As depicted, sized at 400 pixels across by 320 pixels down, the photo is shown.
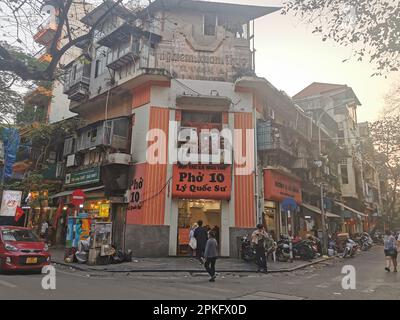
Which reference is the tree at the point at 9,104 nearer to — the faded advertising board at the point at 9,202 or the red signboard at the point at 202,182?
the faded advertising board at the point at 9,202

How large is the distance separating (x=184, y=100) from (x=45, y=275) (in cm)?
1140

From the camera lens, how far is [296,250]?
18.0 m

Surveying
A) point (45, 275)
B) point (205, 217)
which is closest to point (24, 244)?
point (45, 275)

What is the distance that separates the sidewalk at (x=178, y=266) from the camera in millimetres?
13290

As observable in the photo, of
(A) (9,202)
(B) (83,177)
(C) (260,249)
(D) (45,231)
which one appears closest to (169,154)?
(B) (83,177)

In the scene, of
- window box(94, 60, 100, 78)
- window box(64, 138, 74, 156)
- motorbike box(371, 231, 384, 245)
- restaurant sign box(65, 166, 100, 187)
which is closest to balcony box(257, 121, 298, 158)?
restaurant sign box(65, 166, 100, 187)

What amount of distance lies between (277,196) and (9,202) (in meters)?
16.0

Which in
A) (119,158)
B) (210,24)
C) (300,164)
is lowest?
(119,158)

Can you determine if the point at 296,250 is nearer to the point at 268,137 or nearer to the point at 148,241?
the point at 268,137

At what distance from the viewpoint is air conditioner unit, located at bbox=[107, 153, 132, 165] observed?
62.0ft

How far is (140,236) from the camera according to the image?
680 inches

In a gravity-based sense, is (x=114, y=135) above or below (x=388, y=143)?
below

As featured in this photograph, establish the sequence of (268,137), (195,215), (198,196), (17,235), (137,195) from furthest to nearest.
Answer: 1. (268,137)
2. (195,215)
3. (137,195)
4. (198,196)
5. (17,235)

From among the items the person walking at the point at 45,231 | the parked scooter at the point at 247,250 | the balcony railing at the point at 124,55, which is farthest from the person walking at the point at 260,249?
the person walking at the point at 45,231
